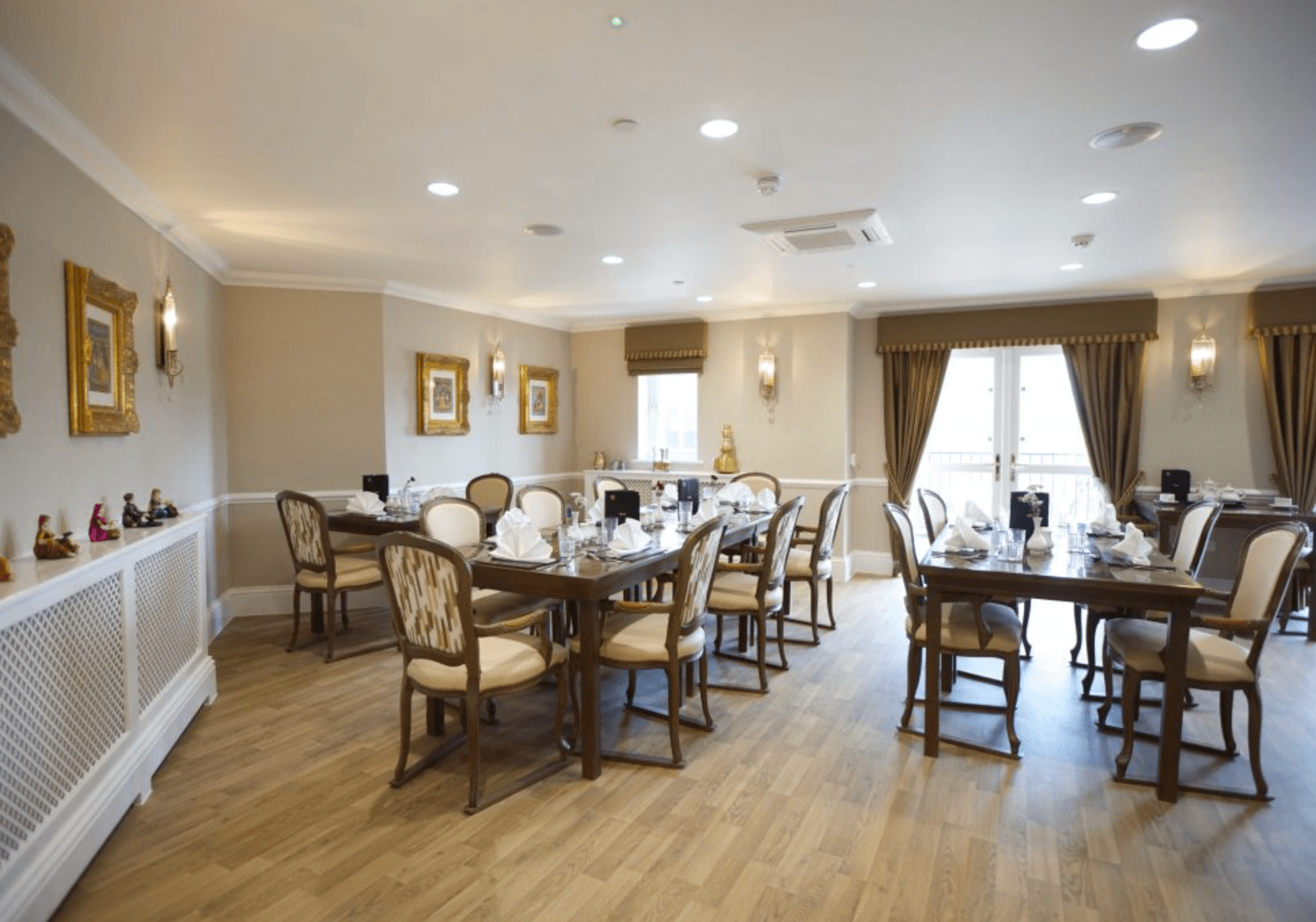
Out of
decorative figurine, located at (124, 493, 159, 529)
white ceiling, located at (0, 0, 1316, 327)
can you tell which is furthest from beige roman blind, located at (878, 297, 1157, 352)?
decorative figurine, located at (124, 493, 159, 529)

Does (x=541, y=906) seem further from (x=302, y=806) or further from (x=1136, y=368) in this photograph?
(x=1136, y=368)

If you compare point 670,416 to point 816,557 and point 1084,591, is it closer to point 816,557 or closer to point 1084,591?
point 816,557

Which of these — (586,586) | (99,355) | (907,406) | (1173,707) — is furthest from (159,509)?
(907,406)

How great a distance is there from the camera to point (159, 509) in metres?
3.38

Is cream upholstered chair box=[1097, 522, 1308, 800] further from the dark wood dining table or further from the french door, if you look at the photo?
the french door

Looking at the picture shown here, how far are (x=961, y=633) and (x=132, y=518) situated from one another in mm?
3797

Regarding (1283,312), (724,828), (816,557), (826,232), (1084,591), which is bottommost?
(724,828)

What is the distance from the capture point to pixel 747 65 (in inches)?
90.0

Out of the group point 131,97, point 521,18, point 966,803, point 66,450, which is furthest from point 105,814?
point 966,803

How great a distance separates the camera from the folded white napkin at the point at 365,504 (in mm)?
5059

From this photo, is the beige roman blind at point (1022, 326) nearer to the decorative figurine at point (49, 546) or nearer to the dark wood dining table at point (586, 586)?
the dark wood dining table at point (586, 586)

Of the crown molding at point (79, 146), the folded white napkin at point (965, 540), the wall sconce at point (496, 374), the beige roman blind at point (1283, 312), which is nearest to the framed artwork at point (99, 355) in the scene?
the crown molding at point (79, 146)

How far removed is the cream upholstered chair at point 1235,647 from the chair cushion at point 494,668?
7.95ft

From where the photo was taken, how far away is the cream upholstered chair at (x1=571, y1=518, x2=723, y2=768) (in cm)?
304
